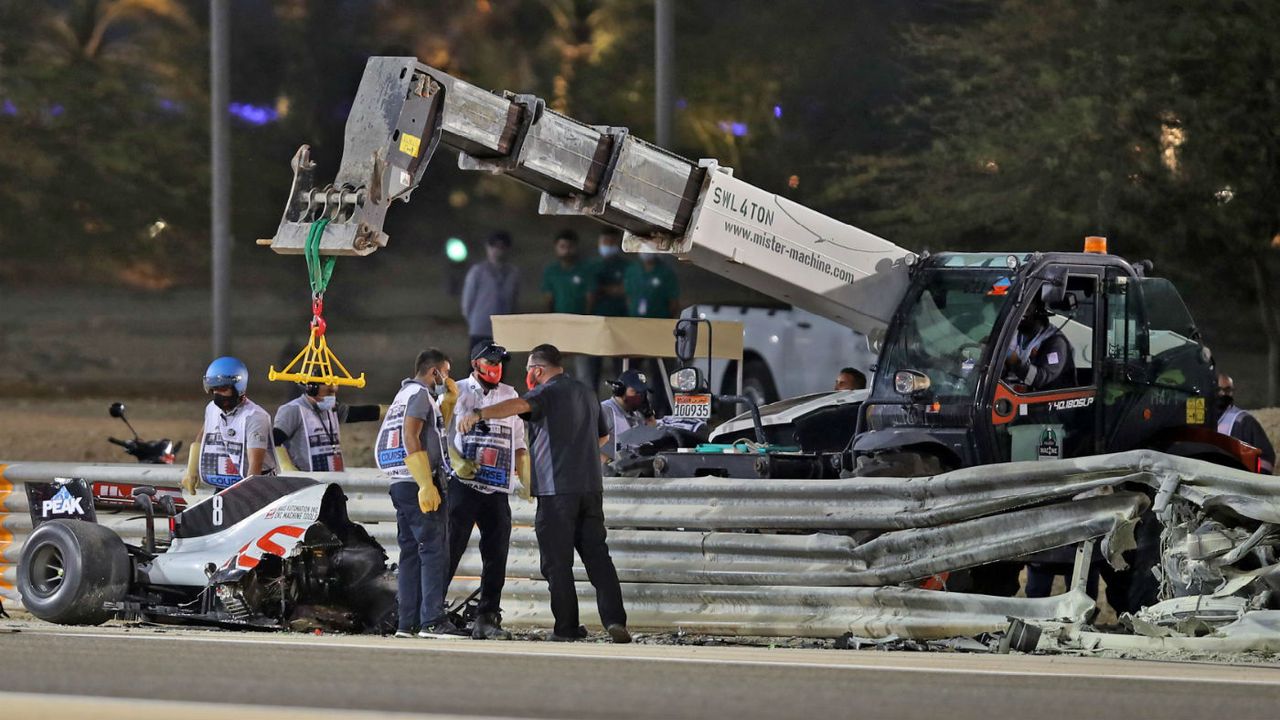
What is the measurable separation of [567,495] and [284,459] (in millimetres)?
3145

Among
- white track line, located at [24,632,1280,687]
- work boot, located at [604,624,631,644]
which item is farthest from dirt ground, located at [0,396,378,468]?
white track line, located at [24,632,1280,687]

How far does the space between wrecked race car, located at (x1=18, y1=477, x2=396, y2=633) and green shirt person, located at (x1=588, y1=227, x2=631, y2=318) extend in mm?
7705

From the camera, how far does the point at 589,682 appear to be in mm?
8469

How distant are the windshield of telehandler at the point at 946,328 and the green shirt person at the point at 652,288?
682cm

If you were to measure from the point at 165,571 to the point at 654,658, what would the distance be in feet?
11.7

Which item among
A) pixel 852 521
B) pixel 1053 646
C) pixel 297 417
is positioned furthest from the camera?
pixel 297 417

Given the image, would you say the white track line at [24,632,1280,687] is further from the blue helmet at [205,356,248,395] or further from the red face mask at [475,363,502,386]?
the blue helmet at [205,356,248,395]

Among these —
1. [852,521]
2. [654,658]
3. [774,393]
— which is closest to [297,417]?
[852,521]

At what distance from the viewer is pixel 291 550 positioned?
11.7 metres

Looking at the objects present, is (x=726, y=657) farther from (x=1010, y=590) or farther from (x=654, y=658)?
(x=1010, y=590)

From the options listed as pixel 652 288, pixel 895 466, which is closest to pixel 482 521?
pixel 895 466

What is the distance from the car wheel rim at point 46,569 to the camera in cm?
1183

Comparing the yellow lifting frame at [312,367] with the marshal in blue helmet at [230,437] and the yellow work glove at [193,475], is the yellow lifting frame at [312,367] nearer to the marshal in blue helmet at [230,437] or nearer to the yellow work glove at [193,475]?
the marshal in blue helmet at [230,437]

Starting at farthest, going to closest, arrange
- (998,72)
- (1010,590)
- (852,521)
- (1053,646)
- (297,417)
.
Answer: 1. (998,72)
2. (297,417)
3. (1010,590)
4. (852,521)
5. (1053,646)
